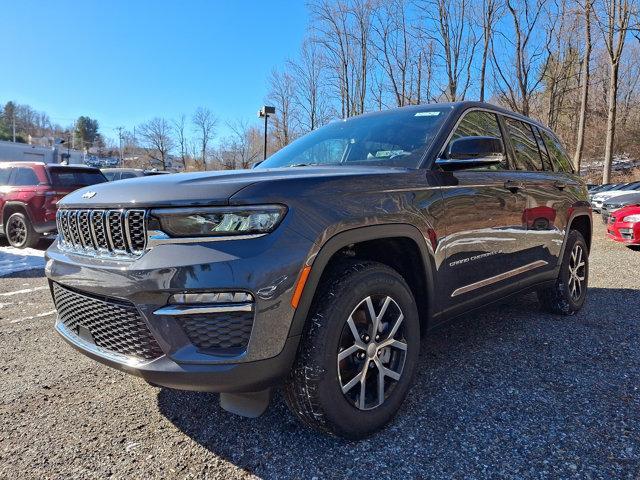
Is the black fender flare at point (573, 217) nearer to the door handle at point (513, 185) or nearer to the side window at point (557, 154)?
the side window at point (557, 154)

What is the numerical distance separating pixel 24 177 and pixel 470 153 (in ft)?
29.2

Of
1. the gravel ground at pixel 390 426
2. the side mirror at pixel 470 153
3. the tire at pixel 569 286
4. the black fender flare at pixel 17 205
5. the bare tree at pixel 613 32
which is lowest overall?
the gravel ground at pixel 390 426

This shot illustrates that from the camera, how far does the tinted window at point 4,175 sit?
28.8 feet

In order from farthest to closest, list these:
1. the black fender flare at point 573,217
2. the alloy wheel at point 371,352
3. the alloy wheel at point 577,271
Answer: the alloy wheel at point 577,271, the black fender flare at point 573,217, the alloy wheel at point 371,352

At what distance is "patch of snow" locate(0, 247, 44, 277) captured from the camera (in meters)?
6.66

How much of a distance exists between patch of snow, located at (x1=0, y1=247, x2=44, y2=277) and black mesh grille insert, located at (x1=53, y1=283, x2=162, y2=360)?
519cm

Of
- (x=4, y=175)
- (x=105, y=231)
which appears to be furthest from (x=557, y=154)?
(x=4, y=175)

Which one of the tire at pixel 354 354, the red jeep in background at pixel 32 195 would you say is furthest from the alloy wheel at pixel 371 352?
the red jeep in background at pixel 32 195

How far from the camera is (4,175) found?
890cm

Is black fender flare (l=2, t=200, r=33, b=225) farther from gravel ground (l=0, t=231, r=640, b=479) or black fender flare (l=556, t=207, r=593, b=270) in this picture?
black fender flare (l=556, t=207, r=593, b=270)

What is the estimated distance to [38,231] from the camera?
821 centimetres

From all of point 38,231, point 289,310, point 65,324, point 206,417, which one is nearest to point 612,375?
point 289,310

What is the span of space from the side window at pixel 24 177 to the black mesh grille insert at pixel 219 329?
27.3ft

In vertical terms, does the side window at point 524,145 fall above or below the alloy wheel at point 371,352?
above
